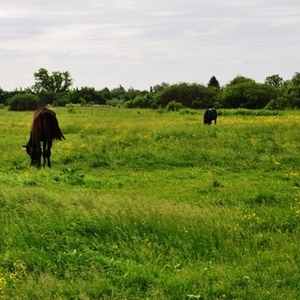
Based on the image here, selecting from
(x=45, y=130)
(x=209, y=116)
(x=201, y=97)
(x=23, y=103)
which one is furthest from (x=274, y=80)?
(x=45, y=130)

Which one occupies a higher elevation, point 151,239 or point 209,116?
point 209,116

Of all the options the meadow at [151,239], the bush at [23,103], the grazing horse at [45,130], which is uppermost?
the bush at [23,103]

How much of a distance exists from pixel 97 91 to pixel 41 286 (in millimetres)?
86233

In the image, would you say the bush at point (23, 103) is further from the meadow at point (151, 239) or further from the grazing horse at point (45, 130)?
the meadow at point (151, 239)

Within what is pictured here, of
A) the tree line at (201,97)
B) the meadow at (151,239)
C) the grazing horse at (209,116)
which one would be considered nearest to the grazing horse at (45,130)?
the meadow at (151,239)

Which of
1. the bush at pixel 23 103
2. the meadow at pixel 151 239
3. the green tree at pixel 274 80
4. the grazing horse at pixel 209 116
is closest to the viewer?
the meadow at pixel 151 239

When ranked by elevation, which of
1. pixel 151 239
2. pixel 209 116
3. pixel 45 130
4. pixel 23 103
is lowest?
pixel 151 239

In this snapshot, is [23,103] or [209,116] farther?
[23,103]

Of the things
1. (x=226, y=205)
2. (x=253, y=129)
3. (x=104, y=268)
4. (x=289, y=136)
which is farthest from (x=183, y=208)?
(x=253, y=129)

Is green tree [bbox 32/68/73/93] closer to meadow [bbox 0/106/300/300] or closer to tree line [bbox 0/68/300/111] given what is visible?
tree line [bbox 0/68/300/111]

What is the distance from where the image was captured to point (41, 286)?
17.5 feet

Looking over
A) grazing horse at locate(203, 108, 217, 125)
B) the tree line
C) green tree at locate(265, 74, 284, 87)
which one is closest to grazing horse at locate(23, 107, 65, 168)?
grazing horse at locate(203, 108, 217, 125)

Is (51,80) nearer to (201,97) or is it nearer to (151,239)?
(201,97)

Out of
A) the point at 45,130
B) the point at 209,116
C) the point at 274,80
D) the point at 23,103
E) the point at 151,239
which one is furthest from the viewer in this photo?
the point at 274,80
